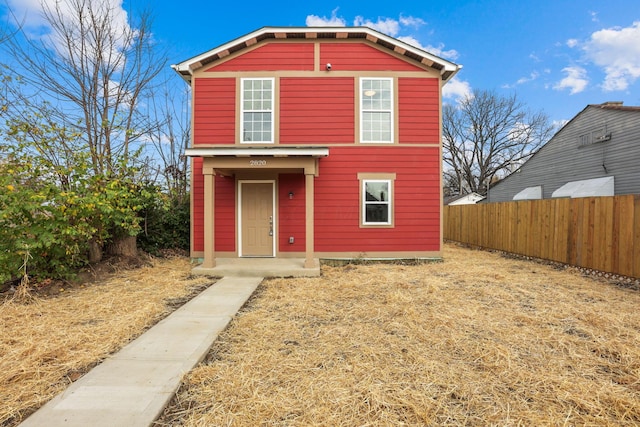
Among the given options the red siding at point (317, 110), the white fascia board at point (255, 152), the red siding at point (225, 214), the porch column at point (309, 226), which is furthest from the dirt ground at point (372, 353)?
the red siding at point (317, 110)

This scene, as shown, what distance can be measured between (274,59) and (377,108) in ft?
10.6

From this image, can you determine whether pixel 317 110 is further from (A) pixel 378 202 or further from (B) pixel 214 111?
(A) pixel 378 202

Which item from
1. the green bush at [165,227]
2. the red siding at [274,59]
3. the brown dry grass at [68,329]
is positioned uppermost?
the red siding at [274,59]

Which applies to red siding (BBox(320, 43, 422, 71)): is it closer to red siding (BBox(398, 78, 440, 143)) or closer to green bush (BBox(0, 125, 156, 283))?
red siding (BBox(398, 78, 440, 143))

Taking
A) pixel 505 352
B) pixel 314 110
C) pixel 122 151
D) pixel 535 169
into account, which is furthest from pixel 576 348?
pixel 535 169

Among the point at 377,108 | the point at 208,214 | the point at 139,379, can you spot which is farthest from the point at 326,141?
the point at 139,379

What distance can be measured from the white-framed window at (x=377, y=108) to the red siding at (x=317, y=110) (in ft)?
1.27

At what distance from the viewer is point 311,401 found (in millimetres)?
2338

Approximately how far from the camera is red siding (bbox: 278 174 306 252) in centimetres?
843

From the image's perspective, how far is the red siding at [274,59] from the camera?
331 inches

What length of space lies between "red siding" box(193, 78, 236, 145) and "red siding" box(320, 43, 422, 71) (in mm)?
2815

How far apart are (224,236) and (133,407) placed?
20.8 feet

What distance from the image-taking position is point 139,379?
2.62 meters

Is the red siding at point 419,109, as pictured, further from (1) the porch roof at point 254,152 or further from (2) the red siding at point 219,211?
(2) the red siding at point 219,211
